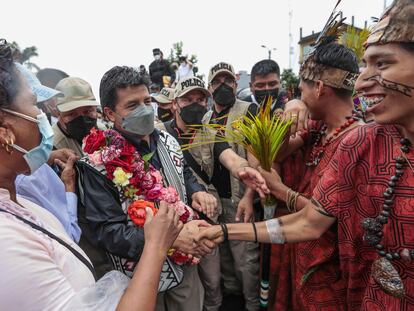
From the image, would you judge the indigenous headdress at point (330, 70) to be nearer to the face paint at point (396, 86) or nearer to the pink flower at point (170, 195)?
the face paint at point (396, 86)

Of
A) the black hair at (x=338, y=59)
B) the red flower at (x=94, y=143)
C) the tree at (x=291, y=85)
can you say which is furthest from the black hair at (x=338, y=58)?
the tree at (x=291, y=85)

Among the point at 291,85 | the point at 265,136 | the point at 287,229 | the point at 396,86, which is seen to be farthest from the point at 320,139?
Result: the point at 291,85

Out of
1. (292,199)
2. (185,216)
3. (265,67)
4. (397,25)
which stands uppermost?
(397,25)

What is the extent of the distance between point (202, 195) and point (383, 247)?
52.6 inches

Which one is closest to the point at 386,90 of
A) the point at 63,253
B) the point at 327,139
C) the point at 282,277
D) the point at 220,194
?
the point at 327,139

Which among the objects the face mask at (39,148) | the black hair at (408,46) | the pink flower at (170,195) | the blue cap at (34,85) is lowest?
the pink flower at (170,195)

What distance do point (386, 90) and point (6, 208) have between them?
5.44 ft

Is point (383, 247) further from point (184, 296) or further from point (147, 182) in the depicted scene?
point (184, 296)

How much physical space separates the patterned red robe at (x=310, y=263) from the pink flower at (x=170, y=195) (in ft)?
3.18

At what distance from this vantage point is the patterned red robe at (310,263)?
202 cm

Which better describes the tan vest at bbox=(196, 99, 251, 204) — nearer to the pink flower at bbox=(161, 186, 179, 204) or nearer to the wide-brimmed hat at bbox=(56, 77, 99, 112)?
the pink flower at bbox=(161, 186, 179, 204)

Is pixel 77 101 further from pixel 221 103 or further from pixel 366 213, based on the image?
pixel 366 213

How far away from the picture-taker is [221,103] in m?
3.75

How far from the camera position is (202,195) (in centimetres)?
248
